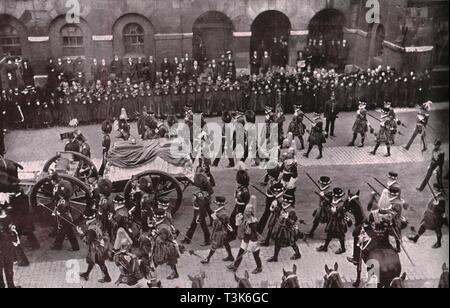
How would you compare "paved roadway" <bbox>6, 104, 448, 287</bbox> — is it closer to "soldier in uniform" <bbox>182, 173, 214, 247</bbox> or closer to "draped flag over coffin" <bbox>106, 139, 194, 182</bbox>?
"soldier in uniform" <bbox>182, 173, 214, 247</bbox>

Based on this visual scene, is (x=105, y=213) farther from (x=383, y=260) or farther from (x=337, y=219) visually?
(x=383, y=260)

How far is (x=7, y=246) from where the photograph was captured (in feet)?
33.8

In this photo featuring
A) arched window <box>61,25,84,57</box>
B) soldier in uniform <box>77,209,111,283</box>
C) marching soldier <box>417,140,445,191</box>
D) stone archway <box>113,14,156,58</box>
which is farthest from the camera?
stone archway <box>113,14,156,58</box>

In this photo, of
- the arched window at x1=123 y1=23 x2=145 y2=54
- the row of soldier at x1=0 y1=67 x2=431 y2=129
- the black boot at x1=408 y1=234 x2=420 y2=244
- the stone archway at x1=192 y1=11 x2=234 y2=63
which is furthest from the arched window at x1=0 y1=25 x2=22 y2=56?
the black boot at x1=408 y1=234 x2=420 y2=244

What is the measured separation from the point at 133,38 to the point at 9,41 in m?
4.67

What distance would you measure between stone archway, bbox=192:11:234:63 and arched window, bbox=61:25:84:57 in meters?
4.76

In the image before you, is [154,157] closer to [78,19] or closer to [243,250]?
[243,250]

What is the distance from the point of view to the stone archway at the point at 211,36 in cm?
2403

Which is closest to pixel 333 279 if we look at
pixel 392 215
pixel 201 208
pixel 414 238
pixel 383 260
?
pixel 383 260

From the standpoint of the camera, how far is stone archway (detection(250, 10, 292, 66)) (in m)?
24.5

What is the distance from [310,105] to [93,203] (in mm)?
9746

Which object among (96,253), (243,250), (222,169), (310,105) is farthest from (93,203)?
(310,105)

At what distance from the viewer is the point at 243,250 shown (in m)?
10.9
